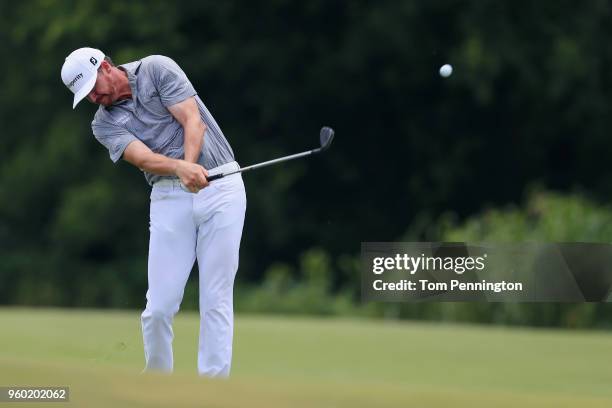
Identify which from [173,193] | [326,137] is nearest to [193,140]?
[173,193]

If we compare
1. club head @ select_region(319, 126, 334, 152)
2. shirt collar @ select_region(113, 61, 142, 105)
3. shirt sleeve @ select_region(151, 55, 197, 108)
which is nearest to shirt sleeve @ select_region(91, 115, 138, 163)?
shirt collar @ select_region(113, 61, 142, 105)

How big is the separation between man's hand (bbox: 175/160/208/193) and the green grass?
3.13ft

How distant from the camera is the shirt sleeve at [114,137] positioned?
7.50 m

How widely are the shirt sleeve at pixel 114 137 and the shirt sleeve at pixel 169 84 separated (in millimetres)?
257

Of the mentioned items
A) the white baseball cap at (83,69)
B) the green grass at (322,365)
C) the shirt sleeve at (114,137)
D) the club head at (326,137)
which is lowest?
the green grass at (322,365)

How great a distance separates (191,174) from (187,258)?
505mm

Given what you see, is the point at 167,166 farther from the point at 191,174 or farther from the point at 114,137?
the point at 114,137

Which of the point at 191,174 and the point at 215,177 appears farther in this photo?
the point at 215,177

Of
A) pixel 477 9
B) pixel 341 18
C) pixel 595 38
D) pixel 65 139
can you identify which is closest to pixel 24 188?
pixel 65 139

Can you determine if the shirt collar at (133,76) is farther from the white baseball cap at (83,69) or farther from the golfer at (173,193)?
the white baseball cap at (83,69)

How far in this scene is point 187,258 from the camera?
751 centimetres

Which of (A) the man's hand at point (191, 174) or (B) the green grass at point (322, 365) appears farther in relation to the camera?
(A) the man's hand at point (191, 174)

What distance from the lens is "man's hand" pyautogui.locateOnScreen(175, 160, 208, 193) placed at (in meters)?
7.23

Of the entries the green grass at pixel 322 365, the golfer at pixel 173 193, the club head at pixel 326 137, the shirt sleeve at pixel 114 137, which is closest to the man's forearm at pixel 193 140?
the golfer at pixel 173 193
